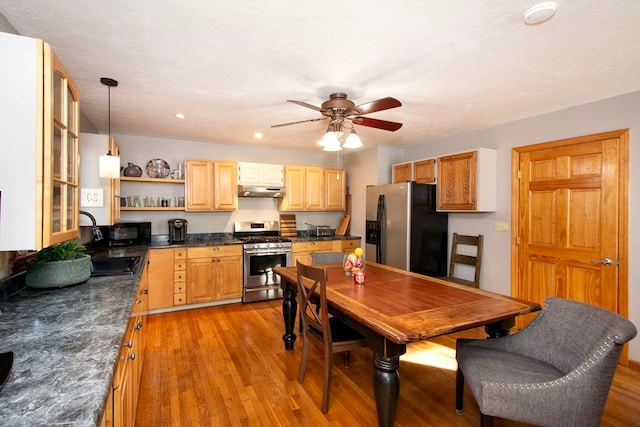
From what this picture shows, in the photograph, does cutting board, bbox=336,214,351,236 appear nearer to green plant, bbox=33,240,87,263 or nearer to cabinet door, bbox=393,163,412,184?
cabinet door, bbox=393,163,412,184

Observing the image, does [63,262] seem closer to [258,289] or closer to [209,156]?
[258,289]

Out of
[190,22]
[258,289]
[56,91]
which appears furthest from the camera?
[258,289]

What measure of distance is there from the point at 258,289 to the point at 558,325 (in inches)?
136

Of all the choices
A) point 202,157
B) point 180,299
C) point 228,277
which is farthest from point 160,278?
point 202,157

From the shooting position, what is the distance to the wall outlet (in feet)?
11.9

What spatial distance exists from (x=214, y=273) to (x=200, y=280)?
0.63 ft

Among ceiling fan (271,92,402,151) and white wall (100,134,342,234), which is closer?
ceiling fan (271,92,402,151)

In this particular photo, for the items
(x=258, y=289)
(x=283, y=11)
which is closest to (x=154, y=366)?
(x=258, y=289)

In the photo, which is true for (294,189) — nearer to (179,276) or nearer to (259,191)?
(259,191)

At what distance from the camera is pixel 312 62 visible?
2.13 meters

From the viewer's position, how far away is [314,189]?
515cm

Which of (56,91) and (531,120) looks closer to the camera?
(56,91)

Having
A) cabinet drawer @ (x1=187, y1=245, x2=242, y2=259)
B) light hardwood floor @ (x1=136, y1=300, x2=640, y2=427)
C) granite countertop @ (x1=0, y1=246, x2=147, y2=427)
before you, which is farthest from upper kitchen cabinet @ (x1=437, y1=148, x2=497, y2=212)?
granite countertop @ (x1=0, y1=246, x2=147, y2=427)

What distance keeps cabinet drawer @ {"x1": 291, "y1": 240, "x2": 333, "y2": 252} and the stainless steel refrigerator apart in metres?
0.79
